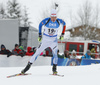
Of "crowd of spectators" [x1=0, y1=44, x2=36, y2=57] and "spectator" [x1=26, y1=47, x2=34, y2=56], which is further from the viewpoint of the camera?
"spectator" [x1=26, y1=47, x2=34, y2=56]

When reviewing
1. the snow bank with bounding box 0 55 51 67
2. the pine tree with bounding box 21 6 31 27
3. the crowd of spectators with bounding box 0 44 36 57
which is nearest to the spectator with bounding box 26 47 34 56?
the crowd of spectators with bounding box 0 44 36 57

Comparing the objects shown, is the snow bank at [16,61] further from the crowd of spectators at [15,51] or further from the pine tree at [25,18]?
the pine tree at [25,18]

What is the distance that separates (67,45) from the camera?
77.8 ft

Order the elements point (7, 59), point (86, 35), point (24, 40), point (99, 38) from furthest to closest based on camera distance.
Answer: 1. point (99, 38)
2. point (86, 35)
3. point (24, 40)
4. point (7, 59)

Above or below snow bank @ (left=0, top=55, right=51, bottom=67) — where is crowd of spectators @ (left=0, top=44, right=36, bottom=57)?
above

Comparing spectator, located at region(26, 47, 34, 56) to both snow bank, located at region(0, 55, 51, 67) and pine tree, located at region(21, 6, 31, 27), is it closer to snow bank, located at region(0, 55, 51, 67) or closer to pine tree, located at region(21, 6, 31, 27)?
snow bank, located at region(0, 55, 51, 67)

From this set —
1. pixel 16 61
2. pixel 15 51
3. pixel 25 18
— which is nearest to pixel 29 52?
pixel 15 51

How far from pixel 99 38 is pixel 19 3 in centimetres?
2164

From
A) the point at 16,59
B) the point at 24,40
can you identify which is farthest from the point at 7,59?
the point at 24,40

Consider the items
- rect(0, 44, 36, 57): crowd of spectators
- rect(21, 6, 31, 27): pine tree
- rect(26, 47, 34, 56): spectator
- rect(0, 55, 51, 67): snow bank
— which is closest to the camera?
rect(0, 55, 51, 67): snow bank

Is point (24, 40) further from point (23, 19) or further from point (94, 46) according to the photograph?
point (23, 19)

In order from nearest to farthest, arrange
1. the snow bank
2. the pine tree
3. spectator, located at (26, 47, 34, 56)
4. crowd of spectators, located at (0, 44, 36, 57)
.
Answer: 1. the snow bank
2. crowd of spectators, located at (0, 44, 36, 57)
3. spectator, located at (26, 47, 34, 56)
4. the pine tree

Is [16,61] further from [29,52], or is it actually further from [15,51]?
[29,52]

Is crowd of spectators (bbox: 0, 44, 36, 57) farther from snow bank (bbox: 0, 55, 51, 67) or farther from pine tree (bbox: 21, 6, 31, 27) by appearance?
pine tree (bbox: 21, 6, 31, 27)
